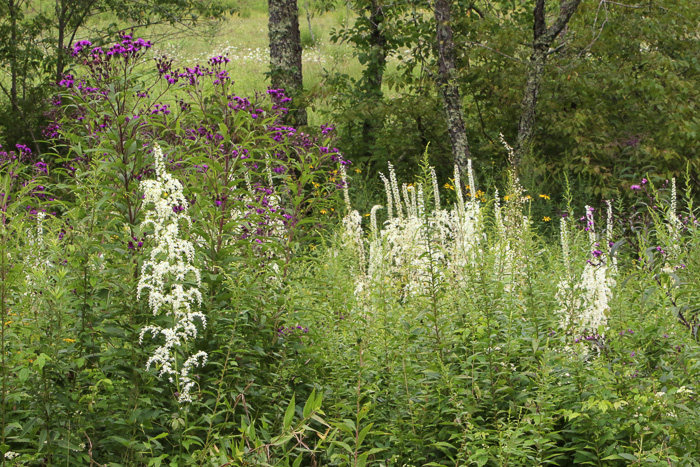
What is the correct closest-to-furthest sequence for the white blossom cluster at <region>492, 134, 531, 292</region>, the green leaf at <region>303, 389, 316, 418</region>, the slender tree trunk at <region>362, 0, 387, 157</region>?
the green leaf at <region>303, 389, 316, 418</region> → the white blossom cluster at <region>492, 134, 531, 292</region> → the slender tree trunk at <region>362, 0, 387, 157</region>

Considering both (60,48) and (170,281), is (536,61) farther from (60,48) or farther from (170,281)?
(170,281)

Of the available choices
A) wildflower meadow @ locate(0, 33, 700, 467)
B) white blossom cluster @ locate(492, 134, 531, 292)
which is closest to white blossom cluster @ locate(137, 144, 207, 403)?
wildflower meadow @ locate(0, 33, 700, 467)

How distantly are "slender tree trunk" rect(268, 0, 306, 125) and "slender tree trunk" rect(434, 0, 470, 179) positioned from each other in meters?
2.14

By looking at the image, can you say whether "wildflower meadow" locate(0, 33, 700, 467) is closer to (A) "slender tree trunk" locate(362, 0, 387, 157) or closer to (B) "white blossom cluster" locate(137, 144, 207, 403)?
(B) "white blossom cluster" locate(137, 144, 207, 403)

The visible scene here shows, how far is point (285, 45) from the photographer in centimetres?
996

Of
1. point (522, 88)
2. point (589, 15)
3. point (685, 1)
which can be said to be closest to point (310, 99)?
point (522, 88)

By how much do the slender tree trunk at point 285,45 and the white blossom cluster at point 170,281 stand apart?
703 centimetres

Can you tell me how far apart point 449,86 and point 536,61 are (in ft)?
4.71

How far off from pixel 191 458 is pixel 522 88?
29.8 feet

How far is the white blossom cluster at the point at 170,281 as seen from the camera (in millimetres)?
2658

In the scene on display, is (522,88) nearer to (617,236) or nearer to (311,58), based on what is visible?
(617,236)

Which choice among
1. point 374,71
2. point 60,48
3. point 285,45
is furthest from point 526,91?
point 60,48

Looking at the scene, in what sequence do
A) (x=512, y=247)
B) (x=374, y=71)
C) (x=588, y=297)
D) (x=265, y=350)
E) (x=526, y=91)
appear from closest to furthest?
1. (x=265, y=350)
2. (x=588, y=297)
3. (x=512, y=247)
4. (x=526, y=91)
5. (x=374, y=71)

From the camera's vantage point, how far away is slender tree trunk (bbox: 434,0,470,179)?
9203 mm
